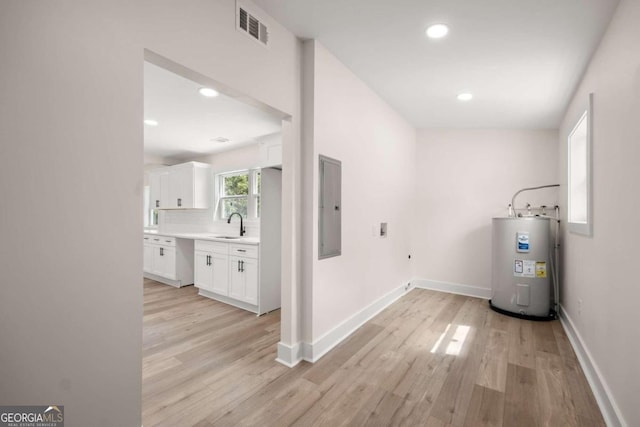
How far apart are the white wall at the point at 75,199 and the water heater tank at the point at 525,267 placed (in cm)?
392

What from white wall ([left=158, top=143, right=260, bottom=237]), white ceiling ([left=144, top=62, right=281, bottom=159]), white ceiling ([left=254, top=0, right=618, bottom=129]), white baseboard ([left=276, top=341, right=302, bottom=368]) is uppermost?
white ceiling ([left=254, top=0, right=618, bottom=129])

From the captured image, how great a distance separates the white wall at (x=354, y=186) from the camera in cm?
247

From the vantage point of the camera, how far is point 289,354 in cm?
240

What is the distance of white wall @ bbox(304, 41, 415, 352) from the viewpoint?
2.47 metres

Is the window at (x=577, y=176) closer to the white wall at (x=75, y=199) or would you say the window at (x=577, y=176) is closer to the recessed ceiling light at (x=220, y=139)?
the white wall at (x=75, y=199)

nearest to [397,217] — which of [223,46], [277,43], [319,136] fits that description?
[319,136]

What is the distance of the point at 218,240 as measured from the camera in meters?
→ 4.15

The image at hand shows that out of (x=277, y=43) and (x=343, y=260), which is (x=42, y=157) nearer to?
(x=277, y=43)

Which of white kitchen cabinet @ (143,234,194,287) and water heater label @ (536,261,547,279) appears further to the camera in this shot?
white kitchen cabinet @ (143,234,194,287)

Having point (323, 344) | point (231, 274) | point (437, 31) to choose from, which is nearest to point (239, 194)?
point (231, 274)

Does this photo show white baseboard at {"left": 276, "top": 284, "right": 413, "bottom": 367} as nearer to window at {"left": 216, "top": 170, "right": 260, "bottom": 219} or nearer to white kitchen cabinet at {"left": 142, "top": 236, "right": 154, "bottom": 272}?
window at {"left": 216, "top": 170, "right": 260, "bottom": 219}

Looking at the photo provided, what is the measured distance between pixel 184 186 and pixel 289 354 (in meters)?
4.27

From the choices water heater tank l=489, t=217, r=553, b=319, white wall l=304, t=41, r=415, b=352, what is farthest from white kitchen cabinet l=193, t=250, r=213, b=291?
water heater tank l=489, t=217, r=553, b=319

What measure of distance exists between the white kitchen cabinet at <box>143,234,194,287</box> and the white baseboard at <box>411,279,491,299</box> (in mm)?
3870
